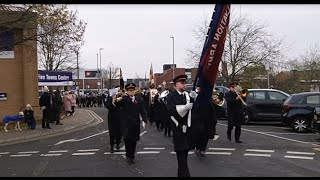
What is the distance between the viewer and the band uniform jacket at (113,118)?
11.9m


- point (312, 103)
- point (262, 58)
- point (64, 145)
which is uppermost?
point (262, 58)

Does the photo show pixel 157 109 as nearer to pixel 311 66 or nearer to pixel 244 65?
pixel 244 65

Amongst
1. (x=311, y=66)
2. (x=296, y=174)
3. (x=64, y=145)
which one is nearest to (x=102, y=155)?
(x=64, y=145)

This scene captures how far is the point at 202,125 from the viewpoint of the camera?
9.87 meters

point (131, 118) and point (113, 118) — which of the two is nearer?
point (131, 118)

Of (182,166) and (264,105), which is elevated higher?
(264,105)

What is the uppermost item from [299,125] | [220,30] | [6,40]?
[6,40]

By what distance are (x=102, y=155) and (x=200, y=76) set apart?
439 cm

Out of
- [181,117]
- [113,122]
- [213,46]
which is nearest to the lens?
[213,46]

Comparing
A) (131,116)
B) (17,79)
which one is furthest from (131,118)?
(17,79)

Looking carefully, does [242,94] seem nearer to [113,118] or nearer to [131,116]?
[113,118]

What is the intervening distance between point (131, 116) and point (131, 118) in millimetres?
53

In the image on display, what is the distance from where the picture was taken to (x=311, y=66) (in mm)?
52156

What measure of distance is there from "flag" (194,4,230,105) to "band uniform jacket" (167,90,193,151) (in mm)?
425
